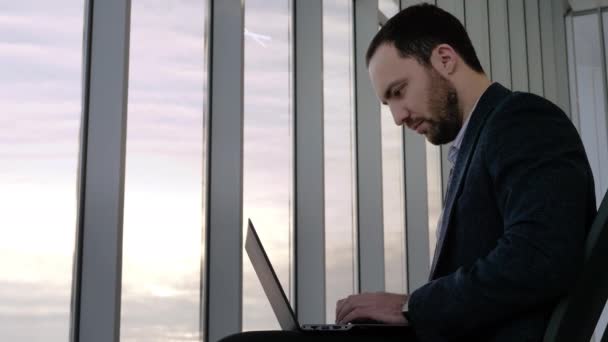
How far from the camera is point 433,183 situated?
6238 millimetres

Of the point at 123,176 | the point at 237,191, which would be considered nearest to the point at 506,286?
the point at 123,176

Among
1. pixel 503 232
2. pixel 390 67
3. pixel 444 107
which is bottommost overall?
pixel 503 232

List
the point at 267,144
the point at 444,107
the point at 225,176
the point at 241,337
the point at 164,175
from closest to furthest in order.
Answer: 1. the point at 241,337
2. the point at 444,107
3. the point at 164,175
4. the point at 225,176
5. the point at 267,144

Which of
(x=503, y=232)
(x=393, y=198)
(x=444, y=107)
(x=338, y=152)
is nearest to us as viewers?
(x=503, y=232)

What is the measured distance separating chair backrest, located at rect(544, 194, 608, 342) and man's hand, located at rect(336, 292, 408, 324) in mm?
317

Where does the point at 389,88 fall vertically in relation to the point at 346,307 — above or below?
above

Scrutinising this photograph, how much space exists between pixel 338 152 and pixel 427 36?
8.78 feet

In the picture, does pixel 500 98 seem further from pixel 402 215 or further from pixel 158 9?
pixel 402 215

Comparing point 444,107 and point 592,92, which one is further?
point 592,92

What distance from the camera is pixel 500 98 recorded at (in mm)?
1643

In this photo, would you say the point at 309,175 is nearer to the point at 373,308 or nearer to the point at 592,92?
the point at 373,308

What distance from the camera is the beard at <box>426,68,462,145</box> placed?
1836mm

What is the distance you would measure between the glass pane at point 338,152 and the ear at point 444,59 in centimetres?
238

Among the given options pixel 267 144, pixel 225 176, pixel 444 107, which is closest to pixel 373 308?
pixel 444 107
